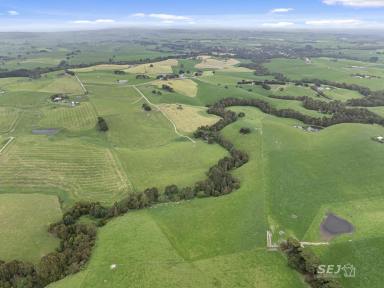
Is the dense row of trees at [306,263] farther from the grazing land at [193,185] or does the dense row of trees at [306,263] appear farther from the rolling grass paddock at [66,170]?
A: the rolling grass paddock at [66,170]

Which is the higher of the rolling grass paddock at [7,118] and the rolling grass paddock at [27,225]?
the rolling grass paddock at [7,118]

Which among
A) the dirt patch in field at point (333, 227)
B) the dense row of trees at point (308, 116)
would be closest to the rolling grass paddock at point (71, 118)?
the dense row of trees at point (308, 116)

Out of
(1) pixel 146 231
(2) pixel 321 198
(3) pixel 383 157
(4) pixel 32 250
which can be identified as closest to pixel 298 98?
(3) pixel 383 157

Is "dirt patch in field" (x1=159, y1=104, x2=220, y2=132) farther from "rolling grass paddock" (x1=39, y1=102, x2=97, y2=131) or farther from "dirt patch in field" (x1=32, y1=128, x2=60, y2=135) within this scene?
"dirt patch in field" (x1=32, y1=128, x2=60, y2=135)

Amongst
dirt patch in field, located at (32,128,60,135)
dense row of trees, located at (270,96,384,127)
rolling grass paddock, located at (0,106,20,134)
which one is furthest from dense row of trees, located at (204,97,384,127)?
rolling grass paddock, located at (0,106,20,134)

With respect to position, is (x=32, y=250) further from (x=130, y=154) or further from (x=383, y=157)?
(x=383, y=157)

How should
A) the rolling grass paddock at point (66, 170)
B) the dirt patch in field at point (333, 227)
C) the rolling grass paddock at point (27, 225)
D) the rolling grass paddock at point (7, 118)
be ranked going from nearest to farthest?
1. the rolling grass paddock at point (27, 225)
2. the dirt patch in field at point (333, 227)
3. the rolling grass paddock at point (66, 170)
4. the rolling grass paddock at point (7, 118)
